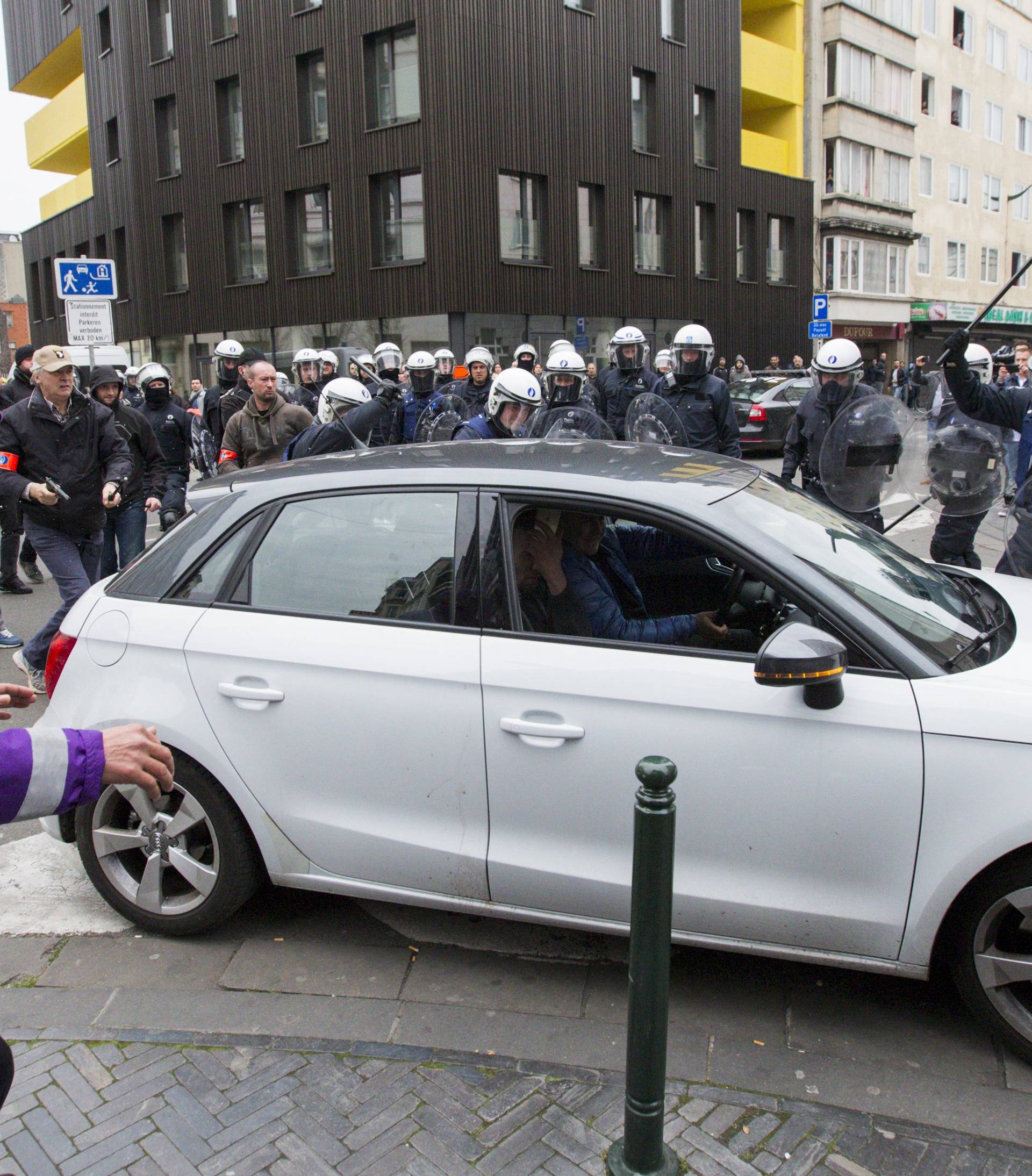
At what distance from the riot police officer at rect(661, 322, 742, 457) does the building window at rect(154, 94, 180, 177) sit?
1003 inches

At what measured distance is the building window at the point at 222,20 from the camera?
27406mm

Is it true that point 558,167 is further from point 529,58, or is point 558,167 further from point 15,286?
point 15,286

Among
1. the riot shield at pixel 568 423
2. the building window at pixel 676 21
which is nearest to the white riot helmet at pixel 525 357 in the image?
the riot shield at pixel 568 423

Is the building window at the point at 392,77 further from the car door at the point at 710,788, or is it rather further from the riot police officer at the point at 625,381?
the car door at the point at 710,788

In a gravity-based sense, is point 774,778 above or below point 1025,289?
below

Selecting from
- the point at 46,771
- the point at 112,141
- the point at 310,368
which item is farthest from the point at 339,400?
the point at 112,141

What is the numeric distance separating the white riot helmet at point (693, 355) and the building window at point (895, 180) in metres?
35.7

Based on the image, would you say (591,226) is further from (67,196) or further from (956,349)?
(956,349)

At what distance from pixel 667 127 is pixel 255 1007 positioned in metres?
29.8

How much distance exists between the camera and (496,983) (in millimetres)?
3258

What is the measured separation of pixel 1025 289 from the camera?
52.4m

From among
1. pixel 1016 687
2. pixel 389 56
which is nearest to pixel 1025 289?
pixel 389 56

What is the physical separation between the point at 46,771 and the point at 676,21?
32.1 m

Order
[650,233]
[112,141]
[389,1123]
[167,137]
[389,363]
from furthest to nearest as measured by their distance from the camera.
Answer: [112,141]
[167,137]
[650,233]
[389,363]
[389,1123]
